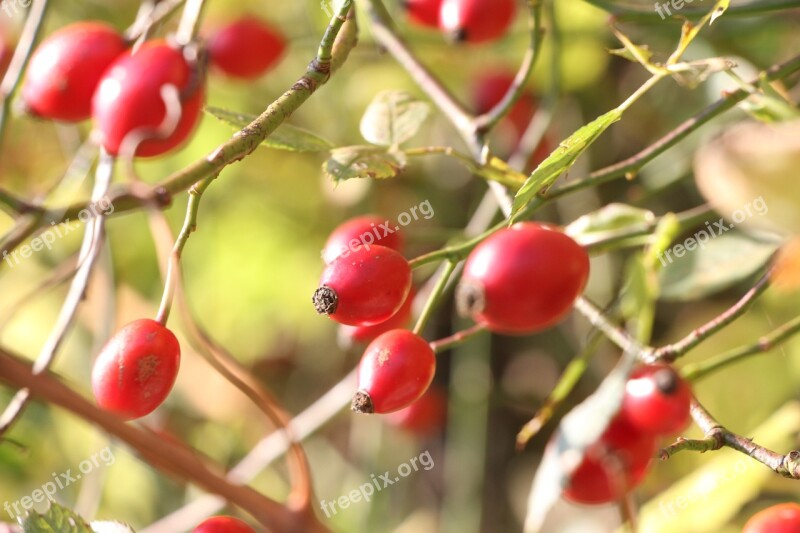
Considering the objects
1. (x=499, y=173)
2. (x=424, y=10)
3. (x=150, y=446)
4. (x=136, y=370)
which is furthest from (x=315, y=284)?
(x=150, y=446)

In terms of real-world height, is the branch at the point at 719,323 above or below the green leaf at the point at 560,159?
below

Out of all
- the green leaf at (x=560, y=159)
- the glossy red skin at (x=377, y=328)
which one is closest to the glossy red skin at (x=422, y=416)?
the glossy red skin at (x=377, y=328)

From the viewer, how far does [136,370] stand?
644mm

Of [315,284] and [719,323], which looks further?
[315,284]

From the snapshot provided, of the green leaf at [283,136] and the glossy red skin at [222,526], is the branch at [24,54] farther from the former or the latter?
the glossy red skin at [222,526]

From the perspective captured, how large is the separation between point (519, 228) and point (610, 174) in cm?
13

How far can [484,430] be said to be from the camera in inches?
57.1

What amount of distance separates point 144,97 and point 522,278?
43 cm

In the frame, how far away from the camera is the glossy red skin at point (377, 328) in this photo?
85 centimetres

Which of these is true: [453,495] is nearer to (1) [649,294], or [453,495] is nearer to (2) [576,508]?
(2) [576,508]

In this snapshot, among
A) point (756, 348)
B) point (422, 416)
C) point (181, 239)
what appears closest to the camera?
point (181, 239)

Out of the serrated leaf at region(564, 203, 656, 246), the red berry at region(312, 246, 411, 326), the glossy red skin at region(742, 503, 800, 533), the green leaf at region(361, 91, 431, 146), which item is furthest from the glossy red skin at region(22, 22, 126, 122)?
the glossy red skin at region(742, 503, 800, 533)

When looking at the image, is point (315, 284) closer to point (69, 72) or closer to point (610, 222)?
point (69, 72)

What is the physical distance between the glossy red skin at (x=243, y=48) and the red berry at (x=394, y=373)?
617 mm
